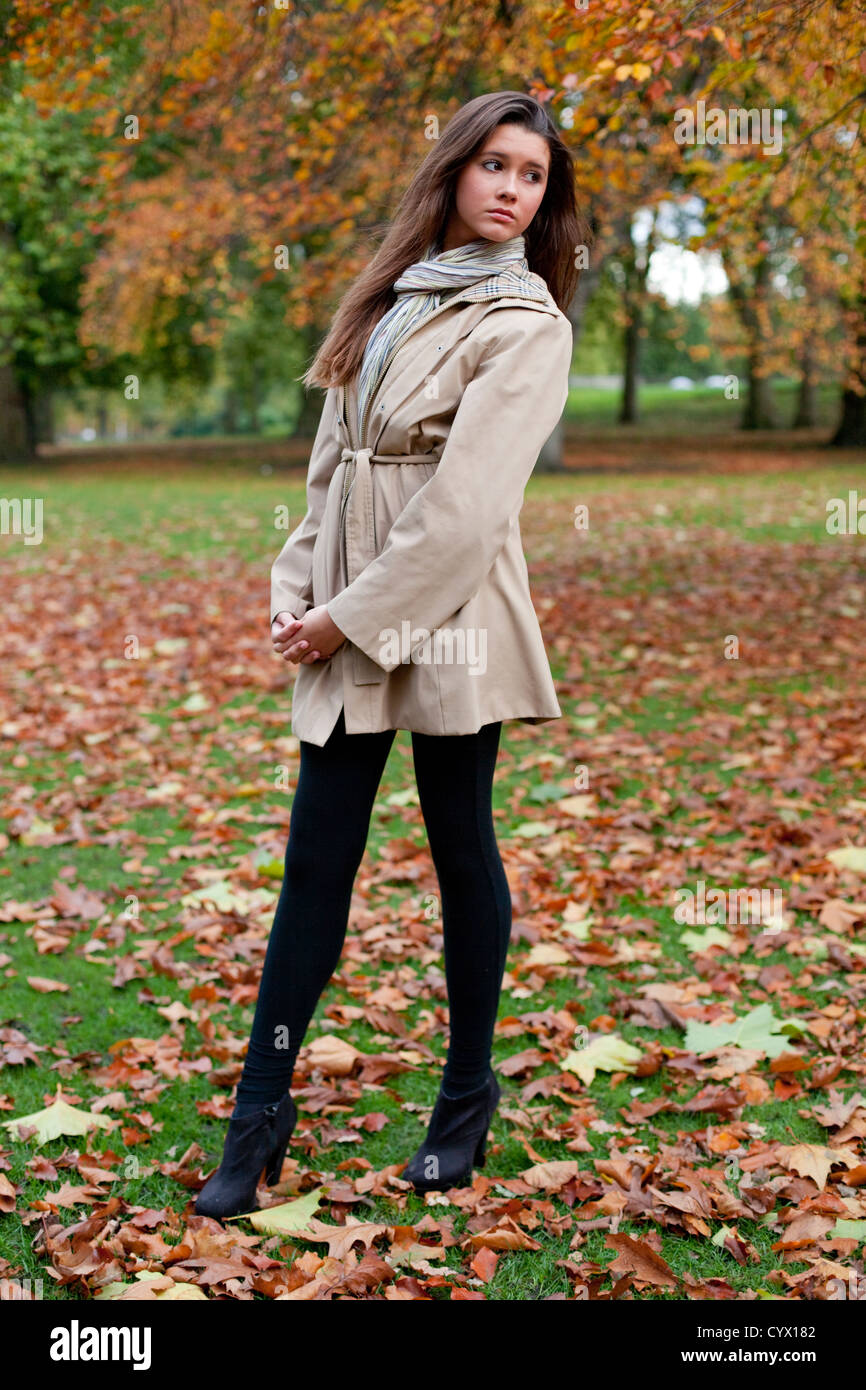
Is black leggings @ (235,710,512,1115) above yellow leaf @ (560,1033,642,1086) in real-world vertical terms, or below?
above

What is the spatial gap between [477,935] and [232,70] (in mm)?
7041

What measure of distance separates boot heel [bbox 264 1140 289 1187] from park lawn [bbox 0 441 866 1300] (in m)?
0.06

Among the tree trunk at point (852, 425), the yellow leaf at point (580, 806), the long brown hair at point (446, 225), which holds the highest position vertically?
the tree trunk at point (852, 425)

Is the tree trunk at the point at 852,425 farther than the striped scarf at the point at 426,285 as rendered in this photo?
Yes

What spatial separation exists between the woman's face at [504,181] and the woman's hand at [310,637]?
2.66ft

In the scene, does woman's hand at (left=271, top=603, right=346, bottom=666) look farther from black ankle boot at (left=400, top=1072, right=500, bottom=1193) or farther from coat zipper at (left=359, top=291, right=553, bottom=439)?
black ankle boot at (left=400, top=1072, right=500, bottom=1193)

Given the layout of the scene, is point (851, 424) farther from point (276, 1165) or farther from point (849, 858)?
point (276, 1165)

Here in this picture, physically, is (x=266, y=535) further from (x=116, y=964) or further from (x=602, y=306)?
(x=602, y=306)

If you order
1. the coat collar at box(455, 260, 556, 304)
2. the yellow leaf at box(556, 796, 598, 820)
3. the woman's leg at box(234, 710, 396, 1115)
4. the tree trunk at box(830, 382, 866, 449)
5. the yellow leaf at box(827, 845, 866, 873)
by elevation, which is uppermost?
the tree trunk at box(830, 382, 866, 449)

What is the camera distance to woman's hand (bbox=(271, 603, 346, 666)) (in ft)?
7.63

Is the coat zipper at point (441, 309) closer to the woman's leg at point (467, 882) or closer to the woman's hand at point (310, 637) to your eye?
the woman's hand at point (310, 637)

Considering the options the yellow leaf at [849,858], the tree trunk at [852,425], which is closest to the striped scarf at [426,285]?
the yellow leaf at [849,858]

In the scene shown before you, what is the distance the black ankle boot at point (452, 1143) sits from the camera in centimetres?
261

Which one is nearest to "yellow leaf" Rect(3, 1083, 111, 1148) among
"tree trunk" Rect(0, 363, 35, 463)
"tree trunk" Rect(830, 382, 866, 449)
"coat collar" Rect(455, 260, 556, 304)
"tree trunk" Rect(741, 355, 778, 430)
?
"coat collar" Rect(455, 260, 556, 304)
